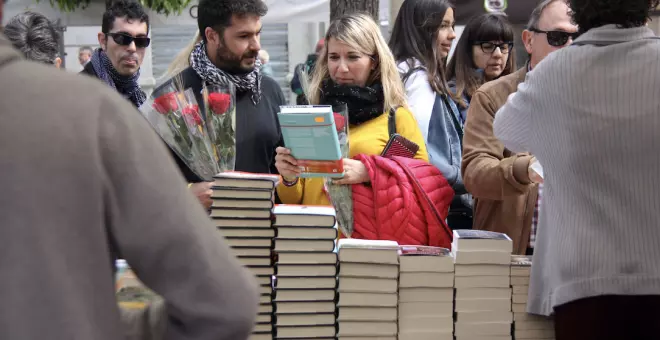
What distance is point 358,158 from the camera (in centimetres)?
332

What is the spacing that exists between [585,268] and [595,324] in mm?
153

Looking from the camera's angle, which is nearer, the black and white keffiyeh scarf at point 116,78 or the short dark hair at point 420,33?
the short dark hair at point 420,33

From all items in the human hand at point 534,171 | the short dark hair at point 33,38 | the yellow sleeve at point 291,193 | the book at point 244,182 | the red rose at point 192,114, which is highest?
the short dark hair at point 33,38

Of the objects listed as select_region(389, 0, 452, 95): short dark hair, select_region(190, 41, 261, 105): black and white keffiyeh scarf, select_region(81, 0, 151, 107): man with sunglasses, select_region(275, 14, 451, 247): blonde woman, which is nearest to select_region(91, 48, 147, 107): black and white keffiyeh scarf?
select_region(81, 0, 151, 107): man with sunglasses

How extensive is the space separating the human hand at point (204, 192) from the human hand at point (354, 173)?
1.78ft

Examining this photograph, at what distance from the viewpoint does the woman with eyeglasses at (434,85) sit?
374cm

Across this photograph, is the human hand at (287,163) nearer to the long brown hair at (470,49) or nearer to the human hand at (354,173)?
the human hand at (354,173)

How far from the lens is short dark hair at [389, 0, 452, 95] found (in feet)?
13.9

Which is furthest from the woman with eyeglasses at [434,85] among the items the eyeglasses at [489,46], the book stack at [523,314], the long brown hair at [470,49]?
the book stack at [523,314]

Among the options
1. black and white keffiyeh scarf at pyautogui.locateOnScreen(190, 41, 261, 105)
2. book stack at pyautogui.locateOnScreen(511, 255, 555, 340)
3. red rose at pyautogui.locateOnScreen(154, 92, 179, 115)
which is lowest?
book stack at pyautogui.locateOnScreen(511, 255, 555, 340)

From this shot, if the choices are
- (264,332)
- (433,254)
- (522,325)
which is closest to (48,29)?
(264,332)

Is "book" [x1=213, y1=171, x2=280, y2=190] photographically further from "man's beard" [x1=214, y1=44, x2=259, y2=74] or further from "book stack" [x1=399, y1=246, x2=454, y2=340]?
"man's beard" [x1=214, y1=44, x2=259, y2=74]

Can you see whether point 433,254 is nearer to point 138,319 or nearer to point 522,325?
point 522,325

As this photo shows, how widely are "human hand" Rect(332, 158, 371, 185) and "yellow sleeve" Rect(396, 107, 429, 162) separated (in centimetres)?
31
